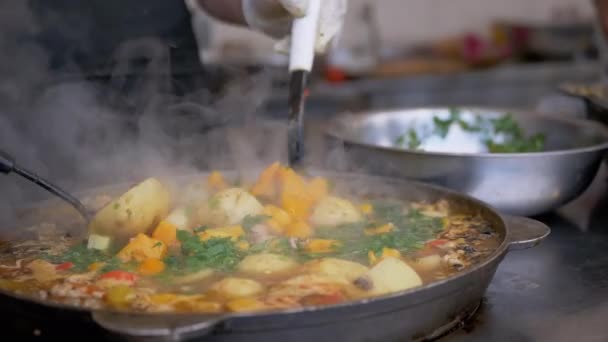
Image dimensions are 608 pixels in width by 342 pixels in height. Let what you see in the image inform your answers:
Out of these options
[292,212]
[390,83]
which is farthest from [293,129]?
[390,83]

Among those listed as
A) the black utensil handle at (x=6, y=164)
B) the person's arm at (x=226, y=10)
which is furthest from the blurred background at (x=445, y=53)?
the black utensil handle at (x=6, y=164)

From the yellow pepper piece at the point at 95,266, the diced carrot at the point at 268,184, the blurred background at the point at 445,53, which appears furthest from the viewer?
the blurred background at the point at 445,53

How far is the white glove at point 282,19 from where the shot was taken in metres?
2.09

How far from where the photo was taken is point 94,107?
238cm

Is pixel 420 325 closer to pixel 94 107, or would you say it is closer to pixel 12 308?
pixel 12 308

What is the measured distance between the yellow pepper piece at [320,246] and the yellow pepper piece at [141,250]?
31 cm

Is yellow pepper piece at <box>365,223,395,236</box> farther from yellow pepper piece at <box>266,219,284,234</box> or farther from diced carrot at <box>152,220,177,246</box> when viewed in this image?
diced carrot at <box>152,220,177,246</box>

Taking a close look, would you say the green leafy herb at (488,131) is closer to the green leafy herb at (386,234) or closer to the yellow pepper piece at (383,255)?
the green leafy herb at (386,234)

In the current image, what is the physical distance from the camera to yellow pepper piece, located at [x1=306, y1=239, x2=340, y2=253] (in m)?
1.55

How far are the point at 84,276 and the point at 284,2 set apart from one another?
885mm

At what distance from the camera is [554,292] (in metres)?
1.53

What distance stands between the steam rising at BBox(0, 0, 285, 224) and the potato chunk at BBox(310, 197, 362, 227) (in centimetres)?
50

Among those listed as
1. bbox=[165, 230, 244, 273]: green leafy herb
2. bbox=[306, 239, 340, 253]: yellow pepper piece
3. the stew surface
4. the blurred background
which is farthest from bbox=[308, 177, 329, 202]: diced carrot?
the blurred background

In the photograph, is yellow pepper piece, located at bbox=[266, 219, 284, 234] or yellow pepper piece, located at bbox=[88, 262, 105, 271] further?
yellow pepper piece, located at bbox=[266, 219, 284, 234]
